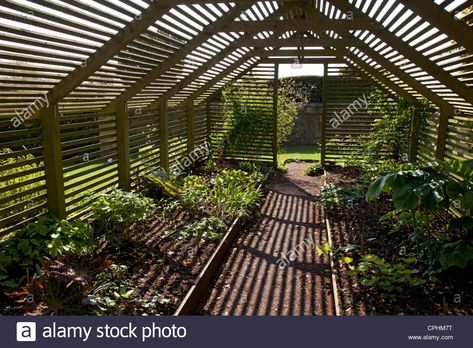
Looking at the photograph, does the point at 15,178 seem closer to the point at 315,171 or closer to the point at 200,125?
the point at 200,125

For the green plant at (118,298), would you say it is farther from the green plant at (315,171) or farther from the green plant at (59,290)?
the green plant at (315,171)

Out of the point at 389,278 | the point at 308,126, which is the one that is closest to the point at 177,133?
the point at 389,278

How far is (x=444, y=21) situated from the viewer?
381 centimetres

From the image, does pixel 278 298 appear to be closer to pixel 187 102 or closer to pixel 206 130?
pixel 187 102

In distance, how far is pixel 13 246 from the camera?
418 cm

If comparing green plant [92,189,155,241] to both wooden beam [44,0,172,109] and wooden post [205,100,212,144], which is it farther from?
wooden post [205,100,212,144]

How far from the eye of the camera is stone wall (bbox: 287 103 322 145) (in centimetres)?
1683

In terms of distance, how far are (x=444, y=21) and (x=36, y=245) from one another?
505 cm

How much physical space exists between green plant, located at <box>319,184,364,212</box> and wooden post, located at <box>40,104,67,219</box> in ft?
15.6

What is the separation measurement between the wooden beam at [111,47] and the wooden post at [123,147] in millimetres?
1955

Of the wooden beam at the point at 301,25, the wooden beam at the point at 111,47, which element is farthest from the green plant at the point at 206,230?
the wooden beam at the point at 301,25

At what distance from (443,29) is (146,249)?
4.40m

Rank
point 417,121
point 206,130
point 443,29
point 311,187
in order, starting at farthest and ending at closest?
point 206,130 → point 311,187 → point 417,121 → point 443,29

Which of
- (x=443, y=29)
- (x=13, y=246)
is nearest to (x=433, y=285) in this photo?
(x=443, y=29)
